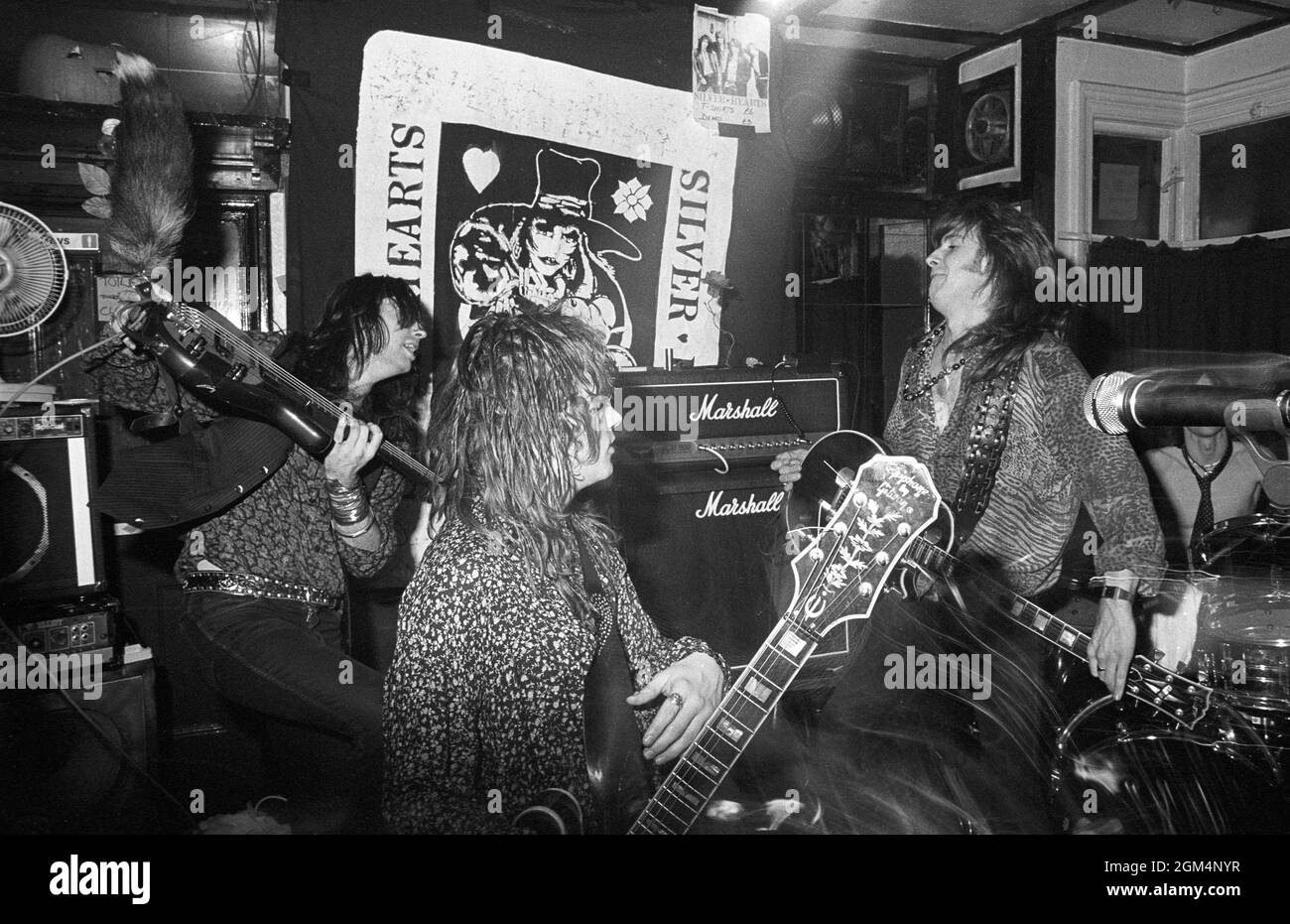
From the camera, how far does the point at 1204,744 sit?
1.74m

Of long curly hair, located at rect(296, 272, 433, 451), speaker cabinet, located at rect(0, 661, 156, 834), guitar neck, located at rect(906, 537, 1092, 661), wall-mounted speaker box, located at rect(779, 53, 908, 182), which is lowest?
speaker cabinet, located at rect(0, 661, 156, 834)

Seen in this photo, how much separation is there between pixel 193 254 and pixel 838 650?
290 centimetres

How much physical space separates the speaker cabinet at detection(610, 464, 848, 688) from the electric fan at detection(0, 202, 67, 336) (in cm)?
176

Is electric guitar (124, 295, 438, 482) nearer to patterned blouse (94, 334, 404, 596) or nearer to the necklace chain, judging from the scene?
patterned blouse (94, 334, 404, 596)

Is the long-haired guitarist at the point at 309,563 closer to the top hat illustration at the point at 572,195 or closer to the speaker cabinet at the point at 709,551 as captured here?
the speaker cabinet at the point at 709,551

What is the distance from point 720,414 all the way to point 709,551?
46 centimetres

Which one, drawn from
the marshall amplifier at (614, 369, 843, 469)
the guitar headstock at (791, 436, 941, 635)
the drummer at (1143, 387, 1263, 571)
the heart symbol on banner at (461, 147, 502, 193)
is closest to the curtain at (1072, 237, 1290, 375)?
the drummer at (1143, 387, 1263, 571)

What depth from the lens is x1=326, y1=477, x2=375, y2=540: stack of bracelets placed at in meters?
2.00

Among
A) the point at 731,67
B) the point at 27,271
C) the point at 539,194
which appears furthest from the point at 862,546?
the point at 731,67

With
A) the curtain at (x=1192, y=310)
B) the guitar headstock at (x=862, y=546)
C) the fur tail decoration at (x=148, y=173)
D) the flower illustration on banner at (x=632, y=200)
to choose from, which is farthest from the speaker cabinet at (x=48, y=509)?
the curtain at (x=1192, y=310)

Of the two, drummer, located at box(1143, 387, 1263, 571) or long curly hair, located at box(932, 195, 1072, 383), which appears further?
drummer, located at box(1143, 387, 1263, 571)

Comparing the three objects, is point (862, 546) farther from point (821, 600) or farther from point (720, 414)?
point (720, 414)
